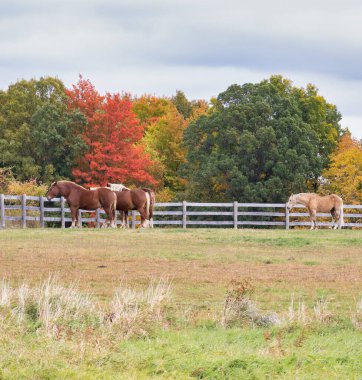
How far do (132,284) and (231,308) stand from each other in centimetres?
447

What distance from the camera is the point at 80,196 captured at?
33844 mm

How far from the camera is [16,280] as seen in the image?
1727cm

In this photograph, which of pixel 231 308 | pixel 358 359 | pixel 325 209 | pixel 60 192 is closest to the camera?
pixel 358 359

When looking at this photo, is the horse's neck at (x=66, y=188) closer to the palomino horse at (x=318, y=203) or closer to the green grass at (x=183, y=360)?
the palomino horse at (x=318, y=203)

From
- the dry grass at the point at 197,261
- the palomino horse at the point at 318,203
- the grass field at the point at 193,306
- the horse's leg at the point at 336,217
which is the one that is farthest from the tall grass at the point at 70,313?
the horse's leg at the point at 336,217

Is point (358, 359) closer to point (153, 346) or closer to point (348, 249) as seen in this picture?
point (153, 346)

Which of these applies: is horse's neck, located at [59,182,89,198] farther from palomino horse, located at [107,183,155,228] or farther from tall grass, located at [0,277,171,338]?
tall grass, located at [0,277,171,338]

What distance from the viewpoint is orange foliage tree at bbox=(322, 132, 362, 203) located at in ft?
167

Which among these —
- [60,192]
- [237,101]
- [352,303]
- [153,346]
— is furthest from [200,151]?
[153,346]

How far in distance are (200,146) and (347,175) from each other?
897cm

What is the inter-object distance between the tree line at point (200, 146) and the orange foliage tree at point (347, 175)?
6 cm

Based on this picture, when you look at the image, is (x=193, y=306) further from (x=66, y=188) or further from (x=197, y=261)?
(x=66, y=188)

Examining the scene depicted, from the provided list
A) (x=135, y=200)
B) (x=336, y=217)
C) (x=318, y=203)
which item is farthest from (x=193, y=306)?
(x=336, y=217)

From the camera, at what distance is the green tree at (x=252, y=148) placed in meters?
48.6
